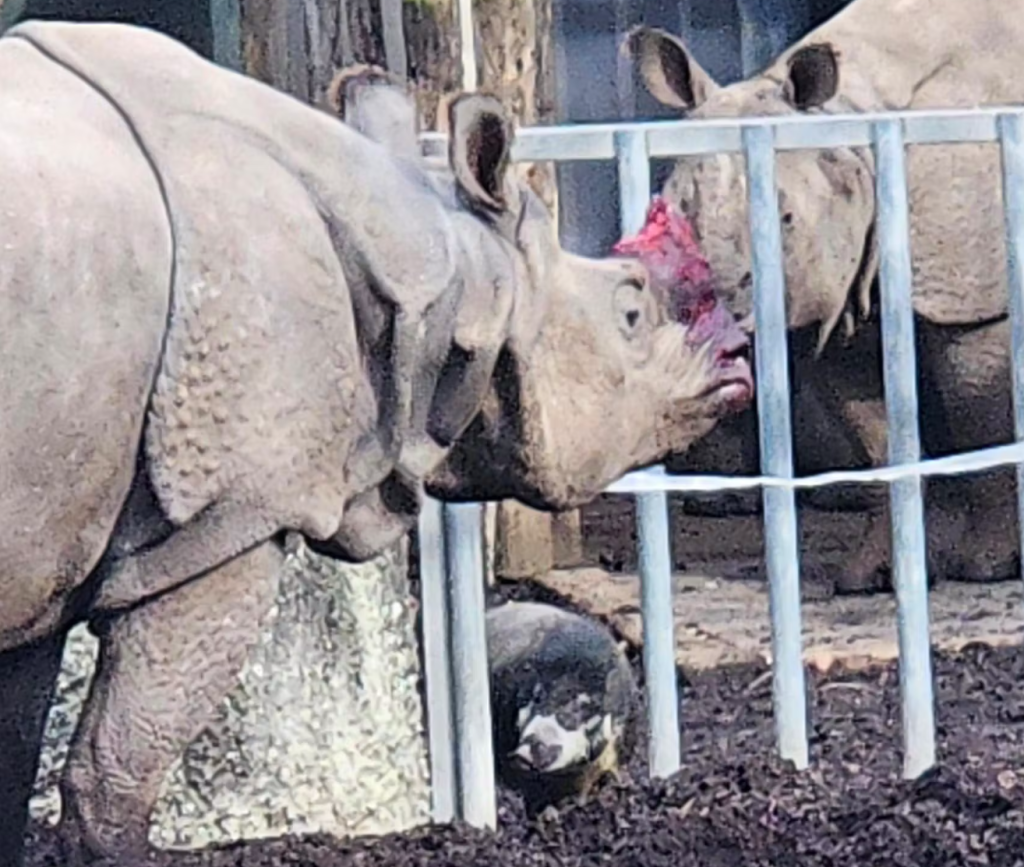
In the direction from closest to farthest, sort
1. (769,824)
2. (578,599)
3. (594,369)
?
(594,369), (769,824), (578,599)

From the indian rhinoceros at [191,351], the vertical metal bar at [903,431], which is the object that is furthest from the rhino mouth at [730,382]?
the vertical metal bar at [903,431]

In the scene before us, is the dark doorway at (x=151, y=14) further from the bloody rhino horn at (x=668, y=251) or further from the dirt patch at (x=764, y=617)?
the bloody rhino horn at (x=668, y=251)

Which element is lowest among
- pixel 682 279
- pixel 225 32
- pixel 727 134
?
pixel 682 279

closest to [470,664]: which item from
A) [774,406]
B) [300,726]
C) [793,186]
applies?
[300,726]

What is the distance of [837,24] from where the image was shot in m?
8.42

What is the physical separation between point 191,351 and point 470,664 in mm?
1807

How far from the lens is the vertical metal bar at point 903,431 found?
5387mm

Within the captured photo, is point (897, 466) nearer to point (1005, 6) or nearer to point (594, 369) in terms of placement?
point (594, 369)

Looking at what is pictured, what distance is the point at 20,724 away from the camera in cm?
389

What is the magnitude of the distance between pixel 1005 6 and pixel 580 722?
3807 millimetres

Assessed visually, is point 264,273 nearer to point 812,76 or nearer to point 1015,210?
point 1015,210

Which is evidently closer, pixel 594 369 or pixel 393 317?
pixel 393 317

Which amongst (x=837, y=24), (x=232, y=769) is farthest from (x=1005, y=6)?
(x=232, y=769)

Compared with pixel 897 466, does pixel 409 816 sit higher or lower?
lower
